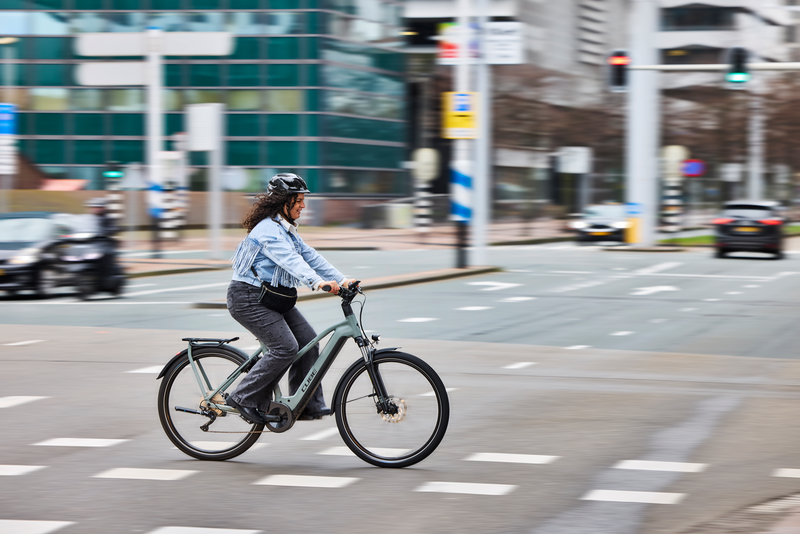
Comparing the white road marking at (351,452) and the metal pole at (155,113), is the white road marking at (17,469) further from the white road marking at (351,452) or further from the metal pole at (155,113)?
the metal pole at (155,113)

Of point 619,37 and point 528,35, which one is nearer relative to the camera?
point 528,35

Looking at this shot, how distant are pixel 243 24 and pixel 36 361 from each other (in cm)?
3732

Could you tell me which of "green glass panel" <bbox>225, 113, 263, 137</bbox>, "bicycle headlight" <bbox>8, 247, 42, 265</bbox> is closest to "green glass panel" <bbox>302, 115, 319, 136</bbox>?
"green glass panel" <bbox>225, 113, 263, 137</bbox>

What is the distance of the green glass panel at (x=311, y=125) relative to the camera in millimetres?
46688

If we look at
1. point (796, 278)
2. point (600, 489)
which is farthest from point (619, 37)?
point (600, 489)

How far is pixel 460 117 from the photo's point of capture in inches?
910

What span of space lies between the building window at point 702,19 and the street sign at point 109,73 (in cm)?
6462

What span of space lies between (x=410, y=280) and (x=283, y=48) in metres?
27.7

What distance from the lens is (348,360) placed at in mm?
11172

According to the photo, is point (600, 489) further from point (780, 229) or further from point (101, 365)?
point (780, 229)

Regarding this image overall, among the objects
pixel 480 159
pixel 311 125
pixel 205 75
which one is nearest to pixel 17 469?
pixel 480 159

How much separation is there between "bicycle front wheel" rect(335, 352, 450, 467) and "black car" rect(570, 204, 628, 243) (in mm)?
29705

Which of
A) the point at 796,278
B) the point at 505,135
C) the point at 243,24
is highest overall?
the point at 243,24

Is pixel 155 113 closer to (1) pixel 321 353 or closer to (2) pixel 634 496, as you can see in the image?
(1) pixel 321 353
